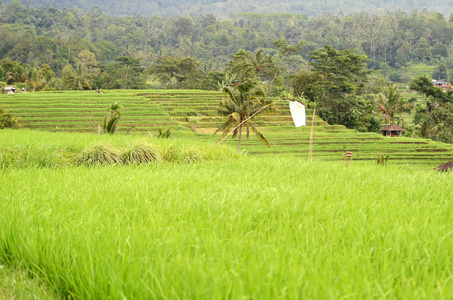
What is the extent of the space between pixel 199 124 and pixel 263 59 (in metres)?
19.6

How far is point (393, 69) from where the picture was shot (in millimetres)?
100062

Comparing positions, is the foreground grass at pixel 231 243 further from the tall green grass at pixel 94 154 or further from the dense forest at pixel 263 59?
the dense forest at pixel 263 59

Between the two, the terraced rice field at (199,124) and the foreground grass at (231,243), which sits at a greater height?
the foreground grass at (231,243)

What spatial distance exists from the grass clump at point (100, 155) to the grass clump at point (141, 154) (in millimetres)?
175

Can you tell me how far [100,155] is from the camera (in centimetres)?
888

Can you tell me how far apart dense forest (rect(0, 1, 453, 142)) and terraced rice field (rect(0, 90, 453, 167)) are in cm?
473

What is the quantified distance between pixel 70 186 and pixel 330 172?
13.4 feet

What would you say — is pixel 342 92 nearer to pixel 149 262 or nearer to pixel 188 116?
pixel 188 116

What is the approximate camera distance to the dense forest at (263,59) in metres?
45.7

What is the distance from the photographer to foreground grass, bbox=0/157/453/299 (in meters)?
2.02

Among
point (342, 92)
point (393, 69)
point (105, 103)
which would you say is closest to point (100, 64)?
point (105, 103)

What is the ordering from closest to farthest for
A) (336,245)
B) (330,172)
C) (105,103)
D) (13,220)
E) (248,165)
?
1. (336,245)
2. (13,220)
3. (330,172)
4. (248,165)
5. (105,103)

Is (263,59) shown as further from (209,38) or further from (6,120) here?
(209,38)

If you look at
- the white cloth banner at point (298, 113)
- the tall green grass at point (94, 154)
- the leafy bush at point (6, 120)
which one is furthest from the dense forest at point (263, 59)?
the leafy bush at point (6, 120)
